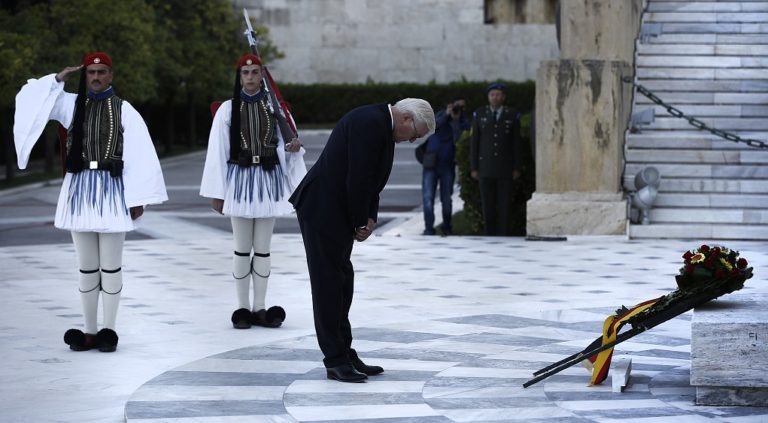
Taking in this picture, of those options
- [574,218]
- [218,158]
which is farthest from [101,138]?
[574,218]

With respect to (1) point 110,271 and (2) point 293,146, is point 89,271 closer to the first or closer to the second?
(1) point 110,271

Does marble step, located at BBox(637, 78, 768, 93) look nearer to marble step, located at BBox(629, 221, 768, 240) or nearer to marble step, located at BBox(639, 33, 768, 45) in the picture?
marble step, located at BBox(639, 33, 768, 45)

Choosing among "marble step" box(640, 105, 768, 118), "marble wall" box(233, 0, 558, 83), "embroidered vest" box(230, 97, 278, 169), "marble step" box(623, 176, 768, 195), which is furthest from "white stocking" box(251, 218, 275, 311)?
"marble wall" box(233, 0, 558, 83)

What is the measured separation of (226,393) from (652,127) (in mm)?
12444

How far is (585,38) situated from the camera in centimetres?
1784

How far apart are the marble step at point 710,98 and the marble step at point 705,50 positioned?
1294 millimetres

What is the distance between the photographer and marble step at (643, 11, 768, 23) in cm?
2269

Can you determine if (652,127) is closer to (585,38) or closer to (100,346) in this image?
(585,38)

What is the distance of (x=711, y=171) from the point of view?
720 inches

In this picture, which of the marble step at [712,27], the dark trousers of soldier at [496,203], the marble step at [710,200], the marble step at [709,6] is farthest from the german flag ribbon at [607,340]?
the marble step at [709,6]

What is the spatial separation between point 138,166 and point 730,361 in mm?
4125

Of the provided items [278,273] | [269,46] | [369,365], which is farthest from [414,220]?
[269,46]

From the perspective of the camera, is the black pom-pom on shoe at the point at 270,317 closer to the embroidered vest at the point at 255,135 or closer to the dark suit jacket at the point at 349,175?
the embroidered vest at the point at 255,135

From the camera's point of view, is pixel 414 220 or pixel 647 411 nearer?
pixel 647 411
